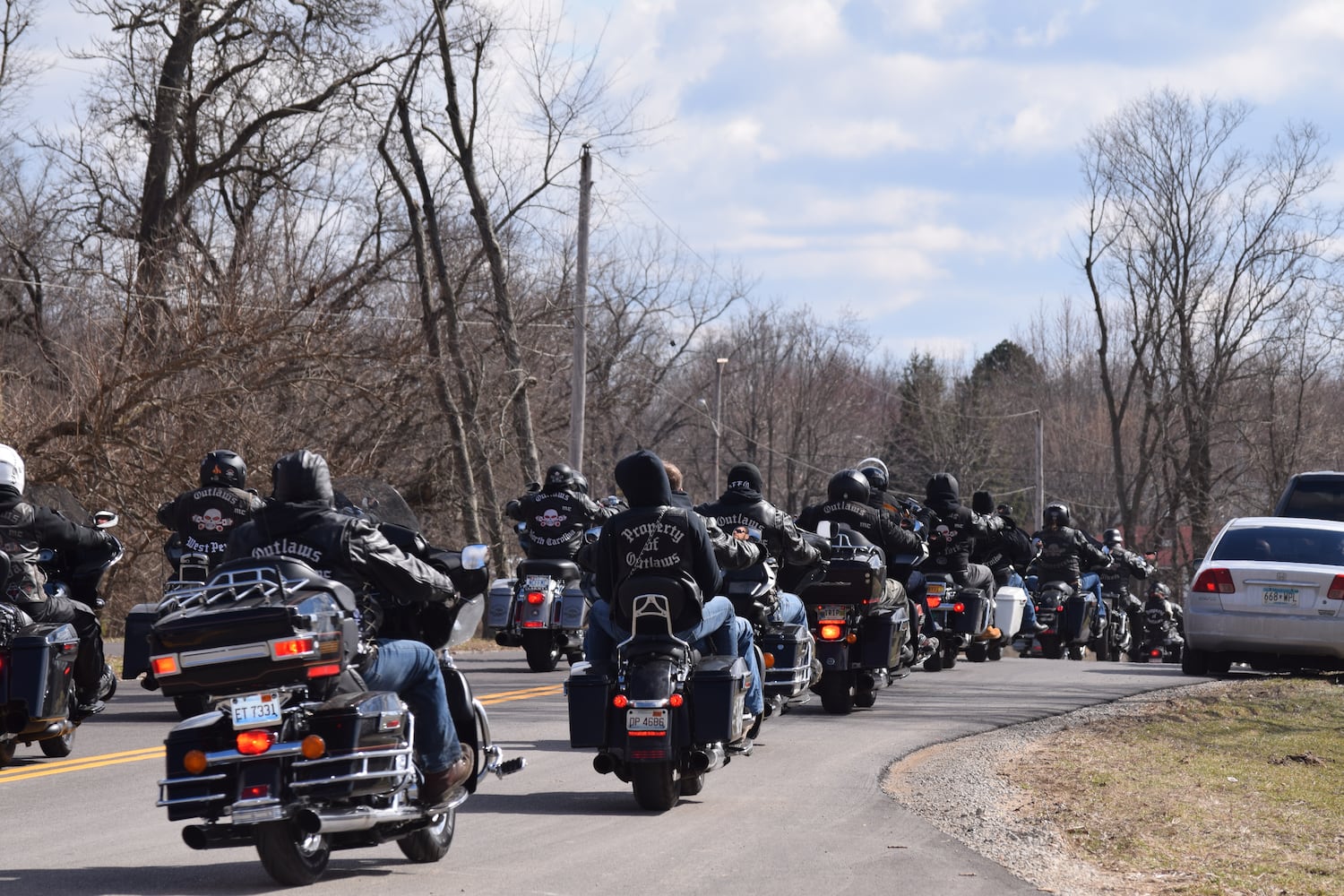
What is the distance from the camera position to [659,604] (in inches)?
338

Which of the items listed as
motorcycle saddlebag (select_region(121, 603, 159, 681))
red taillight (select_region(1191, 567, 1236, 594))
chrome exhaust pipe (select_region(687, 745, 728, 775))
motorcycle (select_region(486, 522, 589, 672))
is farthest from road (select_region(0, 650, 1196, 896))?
red taillight (select_region(1191, 567, 1236, 594))

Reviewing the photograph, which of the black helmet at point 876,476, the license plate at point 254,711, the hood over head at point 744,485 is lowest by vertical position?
the license plate at point 254,711

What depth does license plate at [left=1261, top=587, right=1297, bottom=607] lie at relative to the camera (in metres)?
16.1

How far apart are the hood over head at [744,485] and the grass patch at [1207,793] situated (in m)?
2.58

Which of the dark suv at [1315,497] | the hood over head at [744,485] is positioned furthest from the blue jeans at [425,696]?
the dark suv at [1315,497]

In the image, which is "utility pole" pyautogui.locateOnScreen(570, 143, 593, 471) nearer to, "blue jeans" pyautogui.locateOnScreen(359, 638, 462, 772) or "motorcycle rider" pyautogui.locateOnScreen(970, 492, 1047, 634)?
"motorcycle rider" pyautogui.locateOnScreen(970, 492, 1047, 634)

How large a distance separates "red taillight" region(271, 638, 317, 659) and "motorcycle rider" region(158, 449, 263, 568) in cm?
711

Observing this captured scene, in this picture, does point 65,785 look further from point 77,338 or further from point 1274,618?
point 77,338

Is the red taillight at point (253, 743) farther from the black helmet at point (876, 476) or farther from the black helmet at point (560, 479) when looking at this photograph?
the black helmet at point (560, 479)

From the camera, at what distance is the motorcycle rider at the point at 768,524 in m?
11.1

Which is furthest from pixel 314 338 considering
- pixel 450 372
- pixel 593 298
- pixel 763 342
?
pixel 763 342

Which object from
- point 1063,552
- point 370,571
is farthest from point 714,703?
point 1063,552

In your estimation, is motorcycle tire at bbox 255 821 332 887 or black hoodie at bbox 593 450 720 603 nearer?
motorcycle tire at bbox 255 821 332 887

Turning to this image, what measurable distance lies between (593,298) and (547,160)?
15837 mm
